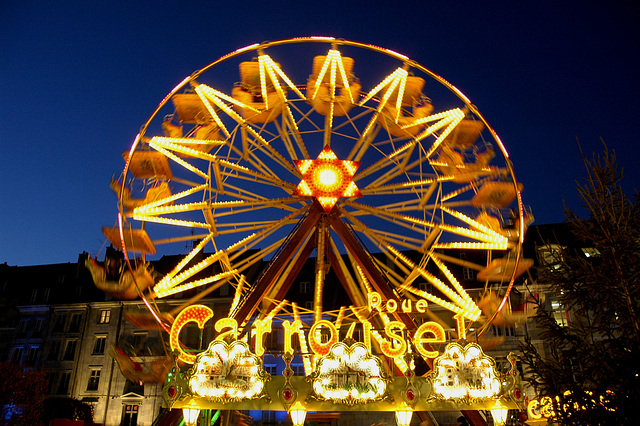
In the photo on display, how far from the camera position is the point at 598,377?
9203 millimetres

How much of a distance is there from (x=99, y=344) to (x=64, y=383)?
2947 mm

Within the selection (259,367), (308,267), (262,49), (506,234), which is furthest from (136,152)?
(308,267)

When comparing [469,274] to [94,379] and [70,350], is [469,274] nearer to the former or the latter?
[94,379]

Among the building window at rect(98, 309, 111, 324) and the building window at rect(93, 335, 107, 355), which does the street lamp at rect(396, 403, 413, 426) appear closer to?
the building window at rect(93, 335, 107, 355)

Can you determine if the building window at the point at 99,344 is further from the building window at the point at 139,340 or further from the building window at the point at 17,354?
the building window at the point at 17,354

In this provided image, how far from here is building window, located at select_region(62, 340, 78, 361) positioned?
106 feet

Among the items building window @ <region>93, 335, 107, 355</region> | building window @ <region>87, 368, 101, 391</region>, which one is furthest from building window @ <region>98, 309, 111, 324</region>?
building window @ <region>87, 368, 101, 391</region>

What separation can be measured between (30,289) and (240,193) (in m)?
28.1

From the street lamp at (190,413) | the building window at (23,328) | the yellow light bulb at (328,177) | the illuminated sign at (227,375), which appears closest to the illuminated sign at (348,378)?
the illuminated sign at (227,375)

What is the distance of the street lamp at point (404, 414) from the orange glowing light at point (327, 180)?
5579mm

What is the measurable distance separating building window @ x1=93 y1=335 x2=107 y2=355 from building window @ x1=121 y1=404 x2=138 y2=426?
407 cm

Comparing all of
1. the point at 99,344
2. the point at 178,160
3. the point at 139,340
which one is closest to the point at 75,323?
the point at 99,344

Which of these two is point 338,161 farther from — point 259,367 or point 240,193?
point 259,367

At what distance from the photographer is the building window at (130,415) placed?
29641 millimetres
